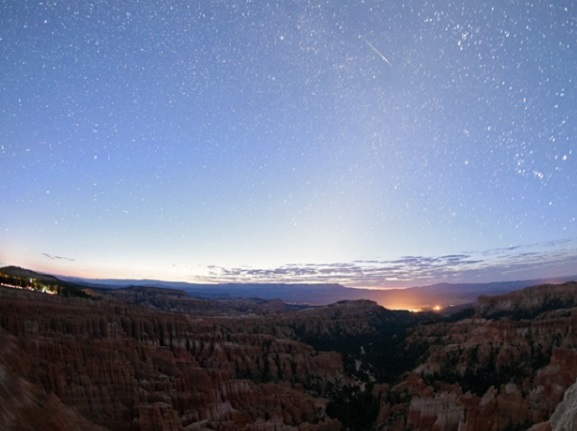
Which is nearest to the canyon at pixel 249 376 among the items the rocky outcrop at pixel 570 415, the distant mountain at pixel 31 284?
the rocky outcrop at pixel 570 415

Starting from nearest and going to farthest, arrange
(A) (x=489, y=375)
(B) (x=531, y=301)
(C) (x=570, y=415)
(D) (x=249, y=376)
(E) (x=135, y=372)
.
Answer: (C) (x=570, y=415) → (E) (x=135, y=372) → (A) (x=489, y=375) → (D) (x=249, y=376) → (B) (x=531, y=301)

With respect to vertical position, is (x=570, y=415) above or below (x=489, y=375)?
above

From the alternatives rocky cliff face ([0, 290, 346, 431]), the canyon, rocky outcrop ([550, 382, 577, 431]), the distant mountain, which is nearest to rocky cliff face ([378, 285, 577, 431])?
the canyon

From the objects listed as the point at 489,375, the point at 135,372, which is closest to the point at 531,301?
the point at 489,375

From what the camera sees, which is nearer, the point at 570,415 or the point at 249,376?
the point at 570,415

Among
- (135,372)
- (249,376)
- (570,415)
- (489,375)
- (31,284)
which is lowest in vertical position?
(249,376)

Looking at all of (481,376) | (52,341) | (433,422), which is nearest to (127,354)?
(52,341)

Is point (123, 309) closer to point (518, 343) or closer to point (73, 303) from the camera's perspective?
point (73, 303)

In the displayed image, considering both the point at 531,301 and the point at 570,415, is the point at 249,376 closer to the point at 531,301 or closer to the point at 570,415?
the point at 570,415

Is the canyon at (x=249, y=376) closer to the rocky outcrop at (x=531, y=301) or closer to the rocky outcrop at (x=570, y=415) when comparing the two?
the rocky outcrop at (x=570, y=415)
